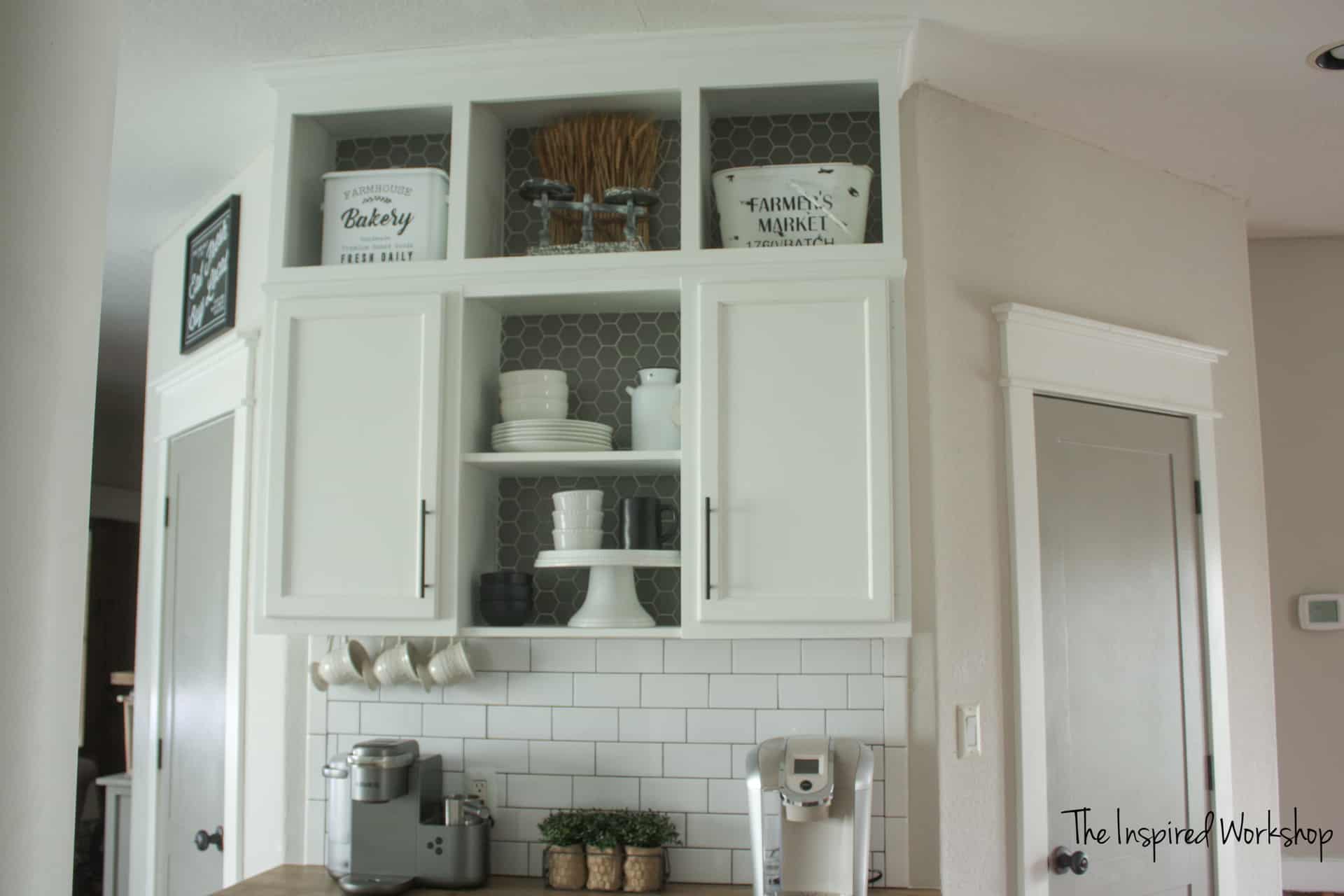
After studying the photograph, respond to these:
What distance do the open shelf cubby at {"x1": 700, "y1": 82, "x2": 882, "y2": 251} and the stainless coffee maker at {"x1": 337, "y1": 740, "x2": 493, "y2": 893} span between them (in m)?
1.35

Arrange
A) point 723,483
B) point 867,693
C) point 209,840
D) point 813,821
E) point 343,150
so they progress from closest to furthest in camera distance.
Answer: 1. point 813,821
2. point 723,483
3. point 867,693
4. point 343,150
5. point 209,840

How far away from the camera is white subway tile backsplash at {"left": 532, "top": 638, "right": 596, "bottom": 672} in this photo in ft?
8.98

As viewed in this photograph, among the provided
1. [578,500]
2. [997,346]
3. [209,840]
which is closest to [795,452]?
[578,500]

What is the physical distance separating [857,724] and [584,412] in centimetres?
94

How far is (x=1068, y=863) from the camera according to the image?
109 inches

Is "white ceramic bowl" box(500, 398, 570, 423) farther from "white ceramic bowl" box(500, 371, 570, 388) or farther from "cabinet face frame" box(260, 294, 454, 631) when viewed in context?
"cabinet face frame" box(260, 294, 454, 631)

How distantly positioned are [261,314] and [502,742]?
1.26 metres

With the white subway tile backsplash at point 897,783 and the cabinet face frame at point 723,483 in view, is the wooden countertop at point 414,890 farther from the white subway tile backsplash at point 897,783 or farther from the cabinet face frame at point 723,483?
the cabinet face frame at point 723,483

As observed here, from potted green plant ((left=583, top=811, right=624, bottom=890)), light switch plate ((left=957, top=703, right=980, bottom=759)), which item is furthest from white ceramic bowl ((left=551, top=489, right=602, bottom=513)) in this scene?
light switch plate ((left=957, top=703, right=980, bottom=759))

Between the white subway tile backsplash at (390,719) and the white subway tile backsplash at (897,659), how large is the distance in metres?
1.07

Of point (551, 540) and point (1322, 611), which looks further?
point (1322, 611)

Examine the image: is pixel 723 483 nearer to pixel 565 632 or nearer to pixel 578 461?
pixel 578 461

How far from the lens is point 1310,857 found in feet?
12.2

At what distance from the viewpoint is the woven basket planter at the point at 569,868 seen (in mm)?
2508
